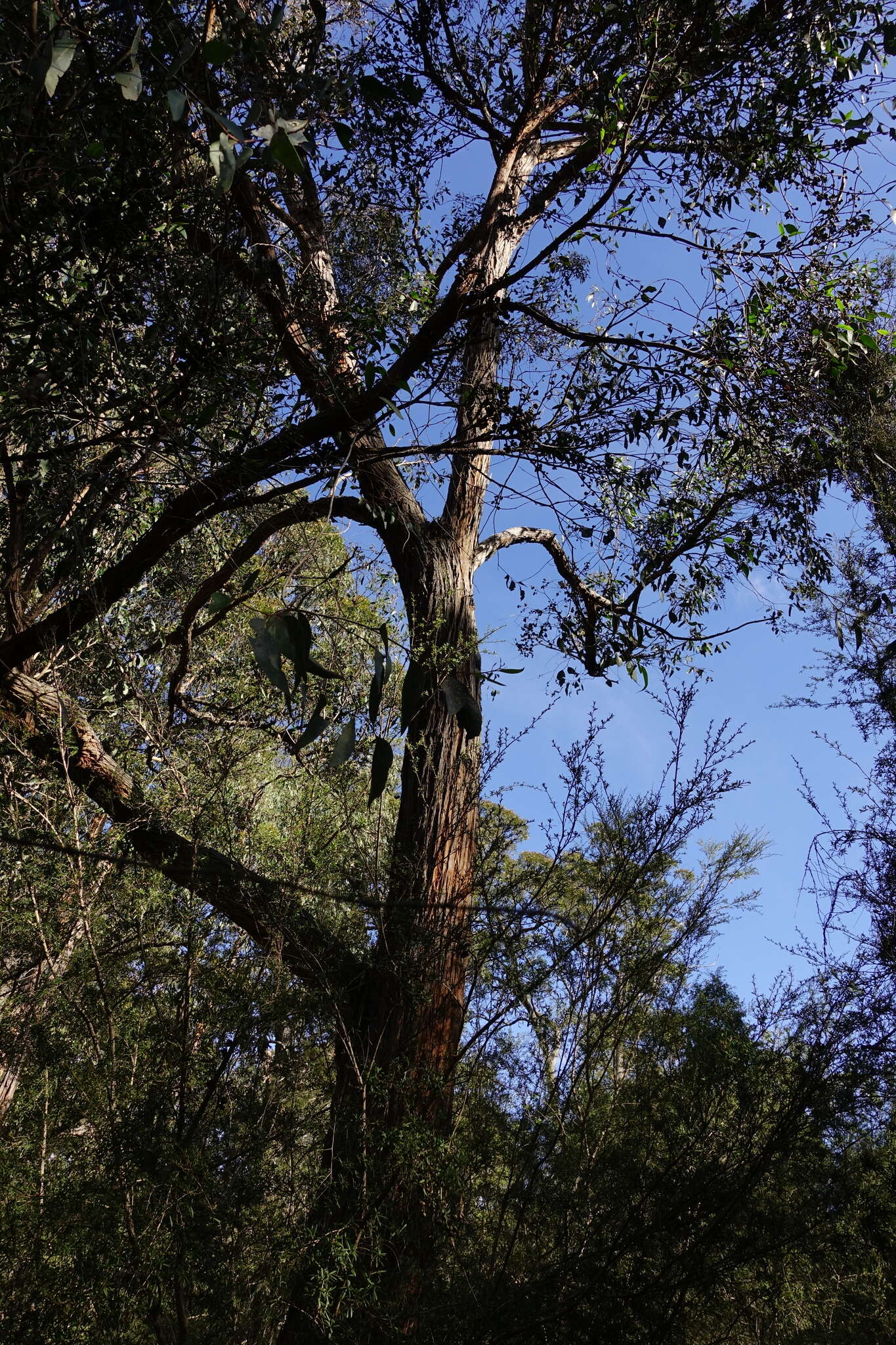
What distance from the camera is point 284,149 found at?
5.20 feet

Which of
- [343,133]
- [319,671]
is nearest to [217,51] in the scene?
[343,133]

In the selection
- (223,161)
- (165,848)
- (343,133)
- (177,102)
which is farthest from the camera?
→ (165,848)

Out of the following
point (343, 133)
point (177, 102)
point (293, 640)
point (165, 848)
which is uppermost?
point (343, 133)

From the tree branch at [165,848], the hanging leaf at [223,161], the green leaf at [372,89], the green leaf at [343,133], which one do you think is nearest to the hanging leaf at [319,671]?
the hanging leaf at [223,161]

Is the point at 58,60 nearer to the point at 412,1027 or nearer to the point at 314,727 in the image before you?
the point at 314,727

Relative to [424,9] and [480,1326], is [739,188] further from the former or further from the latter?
[480,1326]

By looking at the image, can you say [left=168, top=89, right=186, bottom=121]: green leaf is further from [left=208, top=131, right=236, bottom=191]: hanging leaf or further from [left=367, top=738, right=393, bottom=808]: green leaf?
[left=367, top=738, right=393, bottom=808]: green leaf

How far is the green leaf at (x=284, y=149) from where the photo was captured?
1.57 meters

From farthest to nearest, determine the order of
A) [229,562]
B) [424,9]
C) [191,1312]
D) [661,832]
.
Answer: [424,9] < [229,562] < [661,832] < [191,1312]

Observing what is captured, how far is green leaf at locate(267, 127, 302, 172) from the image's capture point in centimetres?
157

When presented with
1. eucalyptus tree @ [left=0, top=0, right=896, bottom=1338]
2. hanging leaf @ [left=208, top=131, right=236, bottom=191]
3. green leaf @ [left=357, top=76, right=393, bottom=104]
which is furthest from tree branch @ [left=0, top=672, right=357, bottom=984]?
green leaf @ [left=357, top=76, right=393, bottom=104]

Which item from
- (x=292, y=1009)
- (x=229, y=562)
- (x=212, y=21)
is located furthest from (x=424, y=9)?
(x=292, y=1009)

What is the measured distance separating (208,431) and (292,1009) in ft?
7.24

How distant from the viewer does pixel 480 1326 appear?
234 cm
